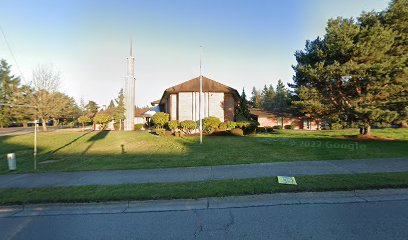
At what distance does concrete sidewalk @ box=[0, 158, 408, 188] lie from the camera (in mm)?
6480

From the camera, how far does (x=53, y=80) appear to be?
97.5 ft

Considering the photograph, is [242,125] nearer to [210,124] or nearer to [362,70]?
[210,124]

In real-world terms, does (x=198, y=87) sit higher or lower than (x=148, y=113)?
higher

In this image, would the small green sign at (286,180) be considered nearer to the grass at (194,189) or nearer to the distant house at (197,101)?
the grass at (194,189)

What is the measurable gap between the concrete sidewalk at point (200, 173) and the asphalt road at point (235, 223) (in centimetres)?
196

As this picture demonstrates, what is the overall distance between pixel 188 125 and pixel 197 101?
4.19 metres

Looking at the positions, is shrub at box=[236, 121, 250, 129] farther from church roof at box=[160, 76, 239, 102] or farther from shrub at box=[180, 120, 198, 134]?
church roof at box=[160, 76, 239, 102]

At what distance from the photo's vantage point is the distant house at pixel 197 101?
24.8m

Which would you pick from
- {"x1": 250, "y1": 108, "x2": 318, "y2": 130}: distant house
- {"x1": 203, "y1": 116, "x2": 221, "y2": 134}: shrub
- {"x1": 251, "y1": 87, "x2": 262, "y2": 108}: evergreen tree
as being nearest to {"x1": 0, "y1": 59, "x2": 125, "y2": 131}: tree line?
{"x1": 203, "y1": 116, "x2": 221, "y2": 134}: shrub

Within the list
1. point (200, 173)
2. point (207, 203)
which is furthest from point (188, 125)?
point (207, 203)

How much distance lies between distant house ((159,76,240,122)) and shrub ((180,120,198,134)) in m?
2.26

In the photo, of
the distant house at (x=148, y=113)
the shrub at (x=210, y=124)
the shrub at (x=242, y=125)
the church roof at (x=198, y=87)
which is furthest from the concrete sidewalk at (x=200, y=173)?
the distant house at (x=148, y=113)

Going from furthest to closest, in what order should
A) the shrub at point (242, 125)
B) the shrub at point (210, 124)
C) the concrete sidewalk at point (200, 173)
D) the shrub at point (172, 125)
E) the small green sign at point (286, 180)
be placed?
1. the shrub at point (242, 125)
2. the shrub at point (172, 125)
3. the shrub at point (210, 124)
4. the concrete sidewalk at point (200, 173)
5. the small green sign at point (286, 180)

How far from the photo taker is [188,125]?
22.0 m
